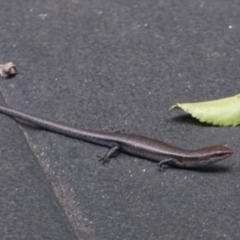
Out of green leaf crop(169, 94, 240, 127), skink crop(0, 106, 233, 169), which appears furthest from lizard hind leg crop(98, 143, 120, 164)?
green leaf crop(169, 94, 240, 127)

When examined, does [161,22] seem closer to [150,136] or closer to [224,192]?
[150,136]

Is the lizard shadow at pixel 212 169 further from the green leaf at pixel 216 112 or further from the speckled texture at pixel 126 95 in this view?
the green leaf at pixel 216 112

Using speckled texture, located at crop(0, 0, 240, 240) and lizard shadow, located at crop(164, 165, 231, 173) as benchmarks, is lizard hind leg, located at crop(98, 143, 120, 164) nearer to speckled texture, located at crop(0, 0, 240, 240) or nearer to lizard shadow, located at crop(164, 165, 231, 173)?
speckled texture, located at crop(0, 0, 240, 240)

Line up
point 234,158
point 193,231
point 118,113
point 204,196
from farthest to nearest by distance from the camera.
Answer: point 118,113
point 234,158
point 204,196
point 193,231

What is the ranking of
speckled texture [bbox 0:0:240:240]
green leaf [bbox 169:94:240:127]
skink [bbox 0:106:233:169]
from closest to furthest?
speckled texture [bbox 0:0:240:240] → skink [bbox 0:106:233:169] → green leaf [bbox 169:94:240:127]

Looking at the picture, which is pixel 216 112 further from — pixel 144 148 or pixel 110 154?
pixel 110 154

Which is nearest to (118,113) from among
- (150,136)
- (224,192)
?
(150,136)
